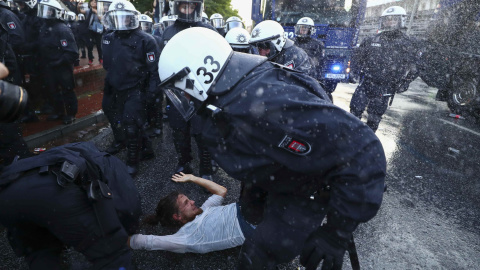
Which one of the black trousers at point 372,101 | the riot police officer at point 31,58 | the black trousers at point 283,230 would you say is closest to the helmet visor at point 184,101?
the black trousers at point 283,230

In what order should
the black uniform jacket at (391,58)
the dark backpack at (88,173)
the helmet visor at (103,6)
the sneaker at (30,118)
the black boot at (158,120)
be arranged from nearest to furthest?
the dark backpack at (88,173) < the black uniform jacket at (391,58) < the sneaker at (30,118) < the black boot at (158,120) < the helmet visor at (103,6)

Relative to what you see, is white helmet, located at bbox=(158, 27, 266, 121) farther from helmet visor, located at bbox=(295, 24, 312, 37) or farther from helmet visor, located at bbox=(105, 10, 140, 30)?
helmet visor, located at bbox=(295, 24, 312, 37)

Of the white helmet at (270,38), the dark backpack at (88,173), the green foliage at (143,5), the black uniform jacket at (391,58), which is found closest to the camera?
the dark backpack at (88,173)

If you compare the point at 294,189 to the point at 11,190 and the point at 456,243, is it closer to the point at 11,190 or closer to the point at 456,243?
the point at 11,190

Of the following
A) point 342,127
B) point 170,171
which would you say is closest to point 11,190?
point 342,127

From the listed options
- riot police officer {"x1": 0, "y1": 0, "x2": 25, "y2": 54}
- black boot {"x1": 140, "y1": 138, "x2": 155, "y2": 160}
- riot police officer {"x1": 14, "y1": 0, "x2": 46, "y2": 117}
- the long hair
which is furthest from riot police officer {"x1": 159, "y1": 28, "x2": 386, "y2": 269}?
riot police officer {"x1": 14, "y1": 0, "x2": 46, "y2": 117}

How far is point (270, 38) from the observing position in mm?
3678

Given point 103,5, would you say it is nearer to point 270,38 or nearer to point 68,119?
point 68,119

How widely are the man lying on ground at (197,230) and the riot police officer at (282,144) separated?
567 millimetres

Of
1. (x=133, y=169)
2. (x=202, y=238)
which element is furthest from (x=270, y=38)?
(x=202, y=238)

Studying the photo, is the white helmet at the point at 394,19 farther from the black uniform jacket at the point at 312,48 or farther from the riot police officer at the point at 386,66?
the black uniform jacket at the point at 312,48

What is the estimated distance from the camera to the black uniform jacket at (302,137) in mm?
1134

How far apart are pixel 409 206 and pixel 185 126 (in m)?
2.59

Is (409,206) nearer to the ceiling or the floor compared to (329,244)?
nearer to the floor
